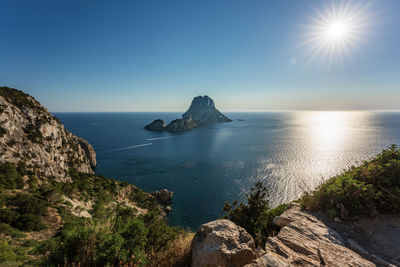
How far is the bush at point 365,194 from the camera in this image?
21.3ft

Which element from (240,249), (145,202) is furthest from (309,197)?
(145,202)

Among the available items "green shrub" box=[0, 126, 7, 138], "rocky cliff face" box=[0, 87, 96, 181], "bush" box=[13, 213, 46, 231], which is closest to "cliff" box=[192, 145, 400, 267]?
"bush" box=[13, 213, 46, 231]

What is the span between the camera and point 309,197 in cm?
841

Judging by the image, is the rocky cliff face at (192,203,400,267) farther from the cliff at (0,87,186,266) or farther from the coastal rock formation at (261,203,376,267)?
the cliff at (0,87,186,266)

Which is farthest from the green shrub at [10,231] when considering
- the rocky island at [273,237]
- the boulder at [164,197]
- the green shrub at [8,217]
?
the boulder at [164,197]

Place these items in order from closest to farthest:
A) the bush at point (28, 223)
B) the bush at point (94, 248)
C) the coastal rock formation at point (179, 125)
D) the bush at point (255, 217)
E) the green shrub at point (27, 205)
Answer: the bush at point (94, 248)
the bush at point (255, 217)
the bush at point (28, 223)
the green shrub at point (27, 205)
the coastal rock formation at point (179, 125)

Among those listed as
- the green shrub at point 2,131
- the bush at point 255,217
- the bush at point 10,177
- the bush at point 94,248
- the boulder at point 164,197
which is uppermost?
the green shrub at point 2,131

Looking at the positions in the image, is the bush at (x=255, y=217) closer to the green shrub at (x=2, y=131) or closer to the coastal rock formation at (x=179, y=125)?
the green shrub at (x=2, y=131)

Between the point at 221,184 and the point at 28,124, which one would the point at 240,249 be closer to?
the point at 221,184

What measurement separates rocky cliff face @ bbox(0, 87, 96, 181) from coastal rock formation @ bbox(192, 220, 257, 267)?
141 feet

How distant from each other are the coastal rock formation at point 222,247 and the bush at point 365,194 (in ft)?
15.6

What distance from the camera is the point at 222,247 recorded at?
520 cm

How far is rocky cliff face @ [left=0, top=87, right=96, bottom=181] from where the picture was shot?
3198 cm

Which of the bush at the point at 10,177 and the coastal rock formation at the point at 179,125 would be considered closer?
the bush at the point at 10,177
